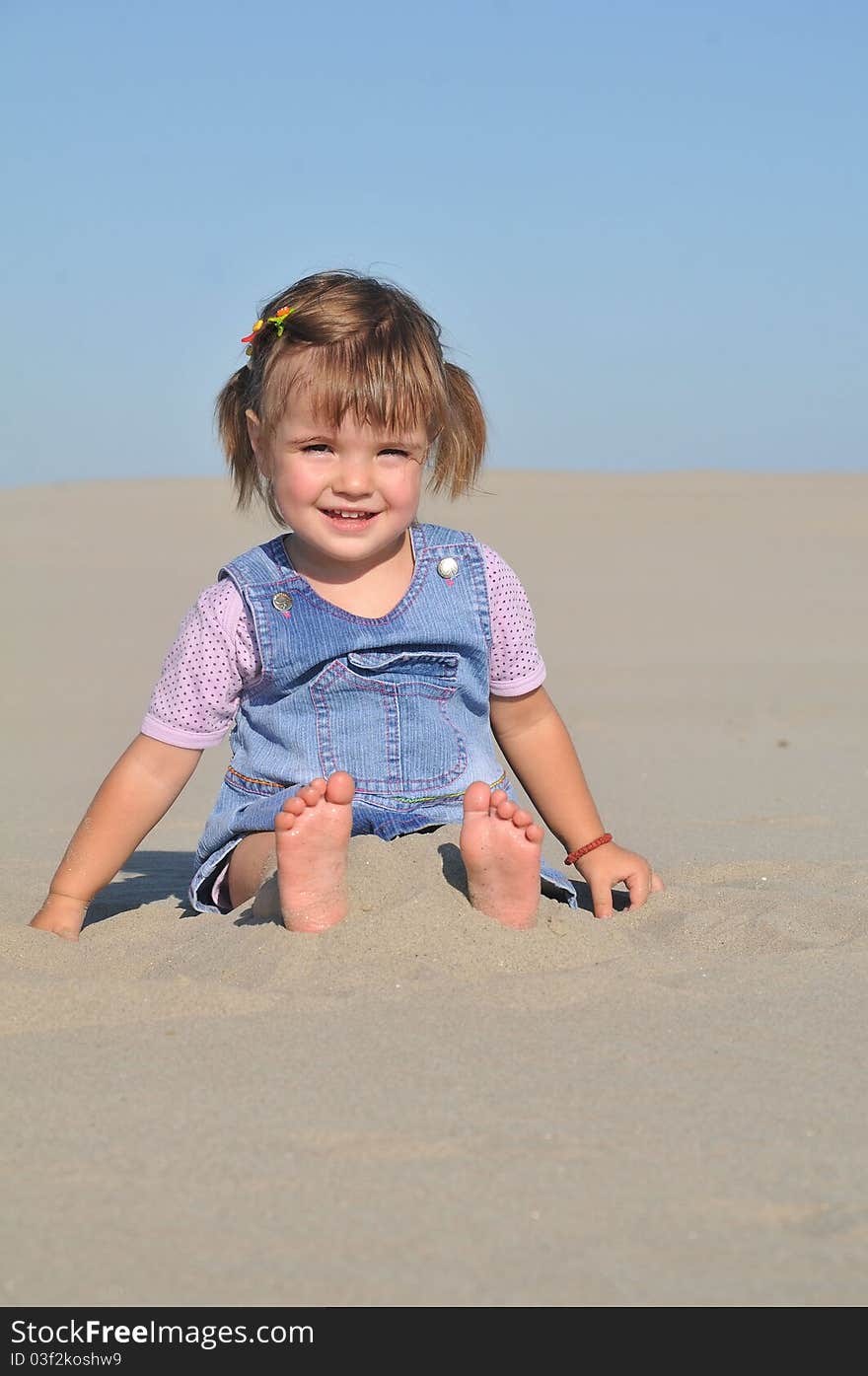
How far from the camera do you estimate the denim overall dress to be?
2.78 m

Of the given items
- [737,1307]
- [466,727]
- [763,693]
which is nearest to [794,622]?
[763,693]

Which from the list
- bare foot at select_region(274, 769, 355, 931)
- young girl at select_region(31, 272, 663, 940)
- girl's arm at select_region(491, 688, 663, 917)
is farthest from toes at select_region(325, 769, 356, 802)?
girl's arm at select_region(491, 688, 663, 917)

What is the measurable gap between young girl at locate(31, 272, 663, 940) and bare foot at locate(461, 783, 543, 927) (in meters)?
0.31

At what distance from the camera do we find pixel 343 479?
2715mm

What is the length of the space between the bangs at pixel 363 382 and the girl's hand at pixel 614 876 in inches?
35.8

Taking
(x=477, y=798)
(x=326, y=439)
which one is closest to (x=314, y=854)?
(x=477, y=798)

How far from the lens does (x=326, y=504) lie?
9.03ft

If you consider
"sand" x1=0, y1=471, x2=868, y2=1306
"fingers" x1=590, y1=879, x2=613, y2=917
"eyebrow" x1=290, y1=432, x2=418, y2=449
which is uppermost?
"eyebrow" x1=290, y1=432, x2=418, y2=449

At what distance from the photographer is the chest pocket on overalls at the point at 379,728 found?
2.78 metres

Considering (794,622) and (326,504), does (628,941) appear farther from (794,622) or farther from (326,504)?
(794,622)

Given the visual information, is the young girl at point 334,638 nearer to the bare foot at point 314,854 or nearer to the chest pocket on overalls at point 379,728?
the chest pocket on overalls at point 379,728

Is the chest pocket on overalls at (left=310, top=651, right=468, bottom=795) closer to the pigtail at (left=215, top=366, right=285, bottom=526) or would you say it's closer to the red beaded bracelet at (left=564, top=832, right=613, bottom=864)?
the red beaded bracelet at (left=564, top=832, right=613, bottom=864)

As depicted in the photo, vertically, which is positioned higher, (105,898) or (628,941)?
(628,941)
